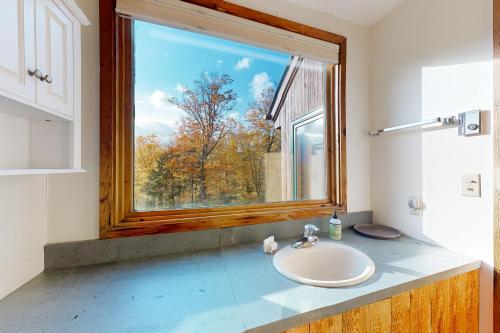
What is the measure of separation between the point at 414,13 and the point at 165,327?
6.45ft

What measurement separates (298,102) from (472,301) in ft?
4.52

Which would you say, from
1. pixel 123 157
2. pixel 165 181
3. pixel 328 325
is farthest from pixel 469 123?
pixel 123 157

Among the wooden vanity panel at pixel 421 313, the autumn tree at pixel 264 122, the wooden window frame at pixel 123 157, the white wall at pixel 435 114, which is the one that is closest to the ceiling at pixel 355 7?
the white wall at pixel 435 114

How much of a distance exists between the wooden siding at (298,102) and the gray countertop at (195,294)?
0.60m

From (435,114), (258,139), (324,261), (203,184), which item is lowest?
(324,261)

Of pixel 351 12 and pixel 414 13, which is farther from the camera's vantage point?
pixel 351 12

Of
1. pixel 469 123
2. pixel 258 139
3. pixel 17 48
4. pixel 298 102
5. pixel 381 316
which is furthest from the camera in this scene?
pixel 298 102

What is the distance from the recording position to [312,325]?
70cm

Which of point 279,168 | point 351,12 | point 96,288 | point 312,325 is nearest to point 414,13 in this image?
point 351,12

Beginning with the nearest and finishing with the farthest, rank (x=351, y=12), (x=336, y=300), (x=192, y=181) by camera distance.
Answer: (x=336, y=300) → (x=192, y=181) → (x=351, y=12)

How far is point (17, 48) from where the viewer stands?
1.90 ft

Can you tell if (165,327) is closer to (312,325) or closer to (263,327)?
(263,327)

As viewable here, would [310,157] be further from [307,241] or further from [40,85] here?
[40,85]

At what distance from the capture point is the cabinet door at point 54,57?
67cm
